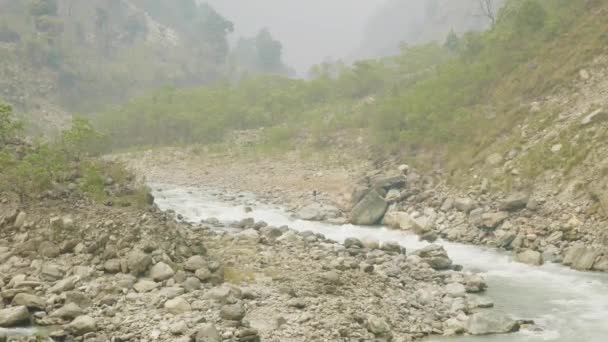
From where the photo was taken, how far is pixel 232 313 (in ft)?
43.8

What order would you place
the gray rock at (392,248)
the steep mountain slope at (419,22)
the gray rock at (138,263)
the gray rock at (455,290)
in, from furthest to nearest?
the steep mountain slope at (419,22) < the gray rock at (392,248) < the gray rock at (455,290) < the gray rock at (138,263)

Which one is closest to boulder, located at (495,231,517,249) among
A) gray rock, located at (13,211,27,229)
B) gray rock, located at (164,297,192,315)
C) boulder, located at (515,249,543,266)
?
boulder, located at (515,249,543,266)

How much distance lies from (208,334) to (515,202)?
1581 cm

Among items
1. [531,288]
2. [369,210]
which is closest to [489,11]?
[369,210]

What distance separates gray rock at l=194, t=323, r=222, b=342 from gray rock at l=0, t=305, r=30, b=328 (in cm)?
389

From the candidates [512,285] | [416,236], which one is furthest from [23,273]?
[416,236]

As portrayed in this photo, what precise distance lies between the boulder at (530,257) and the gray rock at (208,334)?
40.4 feet

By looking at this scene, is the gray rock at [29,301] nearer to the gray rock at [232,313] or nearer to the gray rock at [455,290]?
the gray rock at [232,313]

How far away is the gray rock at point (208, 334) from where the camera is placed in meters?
12.2

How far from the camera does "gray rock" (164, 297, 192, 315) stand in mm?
13632

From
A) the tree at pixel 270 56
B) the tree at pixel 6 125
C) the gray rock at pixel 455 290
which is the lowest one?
the gray rock at pixel 455 290

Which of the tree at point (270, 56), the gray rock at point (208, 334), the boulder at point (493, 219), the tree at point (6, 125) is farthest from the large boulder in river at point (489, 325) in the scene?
the tree at point (270, 56)

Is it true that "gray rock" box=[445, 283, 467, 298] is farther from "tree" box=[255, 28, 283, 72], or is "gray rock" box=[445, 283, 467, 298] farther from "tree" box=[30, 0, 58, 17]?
"tree" box=[255, 28, 283, 72]

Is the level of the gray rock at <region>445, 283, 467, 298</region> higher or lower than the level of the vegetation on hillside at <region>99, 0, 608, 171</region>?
lower
